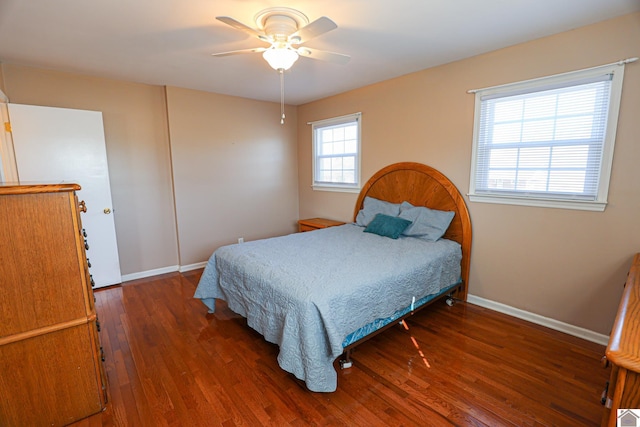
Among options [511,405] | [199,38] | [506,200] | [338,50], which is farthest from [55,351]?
[506,200]

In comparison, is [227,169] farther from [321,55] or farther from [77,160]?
[321,55]

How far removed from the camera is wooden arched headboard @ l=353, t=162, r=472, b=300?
3.04 metres

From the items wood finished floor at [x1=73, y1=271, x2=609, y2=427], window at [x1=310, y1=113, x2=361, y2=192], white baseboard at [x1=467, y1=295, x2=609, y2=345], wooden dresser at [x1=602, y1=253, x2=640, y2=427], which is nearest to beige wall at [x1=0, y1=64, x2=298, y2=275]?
window at [x1=310, y1=113, x2=361, y2=192]

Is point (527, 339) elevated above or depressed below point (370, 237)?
below

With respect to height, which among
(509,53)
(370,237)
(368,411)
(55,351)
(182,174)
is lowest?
(368,411)

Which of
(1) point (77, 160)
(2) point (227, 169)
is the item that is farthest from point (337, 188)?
(1) point (77, 160)

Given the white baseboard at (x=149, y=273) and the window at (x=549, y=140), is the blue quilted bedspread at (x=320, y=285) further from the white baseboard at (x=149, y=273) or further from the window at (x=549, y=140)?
the white baseboard at (x=149, y=273)

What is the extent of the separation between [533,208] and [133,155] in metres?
4.32

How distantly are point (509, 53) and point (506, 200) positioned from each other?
129 cm

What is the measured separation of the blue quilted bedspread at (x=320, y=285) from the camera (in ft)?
5.90

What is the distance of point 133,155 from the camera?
3.63 meters

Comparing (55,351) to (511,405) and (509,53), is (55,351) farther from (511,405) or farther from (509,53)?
(509,53)

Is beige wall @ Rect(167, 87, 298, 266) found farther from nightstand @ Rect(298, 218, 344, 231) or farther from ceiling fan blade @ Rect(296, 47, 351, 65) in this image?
ceiling fan blade @ Rect(296, 47, 351, 65)

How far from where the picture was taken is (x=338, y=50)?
8.61 ft
